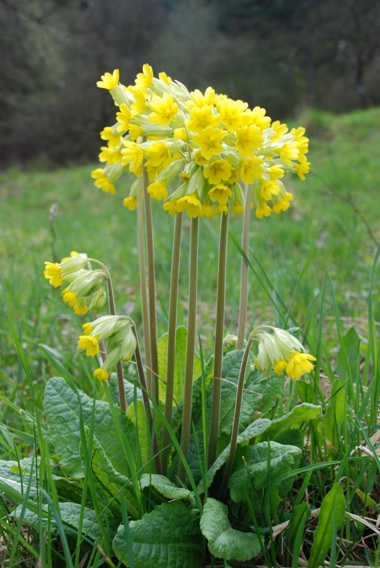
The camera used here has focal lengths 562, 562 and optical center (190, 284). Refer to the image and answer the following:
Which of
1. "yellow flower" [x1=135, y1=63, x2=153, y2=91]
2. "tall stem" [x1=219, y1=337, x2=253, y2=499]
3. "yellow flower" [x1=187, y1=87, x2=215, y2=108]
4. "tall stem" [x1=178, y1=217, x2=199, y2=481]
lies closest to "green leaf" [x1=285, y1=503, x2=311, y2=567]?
"tall stem" [x1=219, y1=337, x2=253, y2=499]

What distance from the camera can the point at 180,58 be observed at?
22594mm

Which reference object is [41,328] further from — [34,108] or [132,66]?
[132,66]

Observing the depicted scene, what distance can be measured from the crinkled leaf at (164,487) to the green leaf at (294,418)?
0.24 meters

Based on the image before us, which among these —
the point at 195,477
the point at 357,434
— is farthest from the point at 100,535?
the point at 357,434

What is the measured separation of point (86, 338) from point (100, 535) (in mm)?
435

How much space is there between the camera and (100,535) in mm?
1234

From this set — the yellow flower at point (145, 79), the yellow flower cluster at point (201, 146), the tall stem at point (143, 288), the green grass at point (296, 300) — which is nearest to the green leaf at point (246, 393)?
the green grass at point (296, 300)

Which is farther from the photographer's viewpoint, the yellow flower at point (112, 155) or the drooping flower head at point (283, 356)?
the yellow flower at point (112, 155)

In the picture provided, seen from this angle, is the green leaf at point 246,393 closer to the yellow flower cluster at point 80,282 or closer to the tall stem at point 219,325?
the tall stem at point 219,325

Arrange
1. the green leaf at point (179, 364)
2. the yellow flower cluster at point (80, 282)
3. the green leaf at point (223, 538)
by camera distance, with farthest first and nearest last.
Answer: the green leaf at point (179, 364), the yellow flower cluster at point (80, 282), the green leaf at point (223, 538)

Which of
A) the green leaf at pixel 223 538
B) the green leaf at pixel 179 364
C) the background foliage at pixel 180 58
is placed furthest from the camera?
the background foliage at pixel 180 58

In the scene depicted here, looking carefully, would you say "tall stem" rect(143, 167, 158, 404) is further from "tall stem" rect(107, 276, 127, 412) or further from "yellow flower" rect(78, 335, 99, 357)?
"yellow flower" rect(78, 335, 99, 357)

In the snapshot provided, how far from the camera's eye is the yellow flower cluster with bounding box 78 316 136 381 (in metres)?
1.23

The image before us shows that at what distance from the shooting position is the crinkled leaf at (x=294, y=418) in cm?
128
